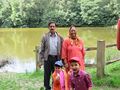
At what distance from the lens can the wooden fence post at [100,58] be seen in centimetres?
938

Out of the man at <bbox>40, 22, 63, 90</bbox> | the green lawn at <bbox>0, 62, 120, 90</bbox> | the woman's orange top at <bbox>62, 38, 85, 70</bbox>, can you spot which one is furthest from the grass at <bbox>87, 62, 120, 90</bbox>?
the woman's orange top at <bbox>62, 38, 85, 70</bbox>

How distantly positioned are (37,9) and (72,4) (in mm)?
6169

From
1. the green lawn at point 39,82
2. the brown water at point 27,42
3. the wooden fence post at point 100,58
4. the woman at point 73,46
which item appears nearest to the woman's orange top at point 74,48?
the woman at point 73,46

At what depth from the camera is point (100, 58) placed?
31.2ft

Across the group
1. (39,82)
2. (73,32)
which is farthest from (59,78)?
(39,82)

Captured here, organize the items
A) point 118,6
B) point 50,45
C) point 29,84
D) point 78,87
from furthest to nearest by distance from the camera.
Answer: point 118,6
point 29,84
point 50,45
point 78,87

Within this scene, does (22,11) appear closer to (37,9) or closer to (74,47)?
(37,9)

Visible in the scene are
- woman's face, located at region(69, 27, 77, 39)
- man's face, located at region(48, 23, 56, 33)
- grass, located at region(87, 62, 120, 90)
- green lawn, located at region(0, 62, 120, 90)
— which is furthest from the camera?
green lawn, located at region(0, 62, 120, 90)

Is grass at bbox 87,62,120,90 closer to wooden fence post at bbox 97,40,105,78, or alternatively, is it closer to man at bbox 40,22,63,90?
wooden fence post at bbox 97,40,105,78

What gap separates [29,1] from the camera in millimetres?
60625

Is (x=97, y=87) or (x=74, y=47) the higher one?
(x=74, y=47)

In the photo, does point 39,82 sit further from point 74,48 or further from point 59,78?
point 59,78

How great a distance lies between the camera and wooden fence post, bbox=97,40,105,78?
30.8 ft

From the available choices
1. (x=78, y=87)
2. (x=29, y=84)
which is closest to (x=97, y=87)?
(x=29, y=84)
